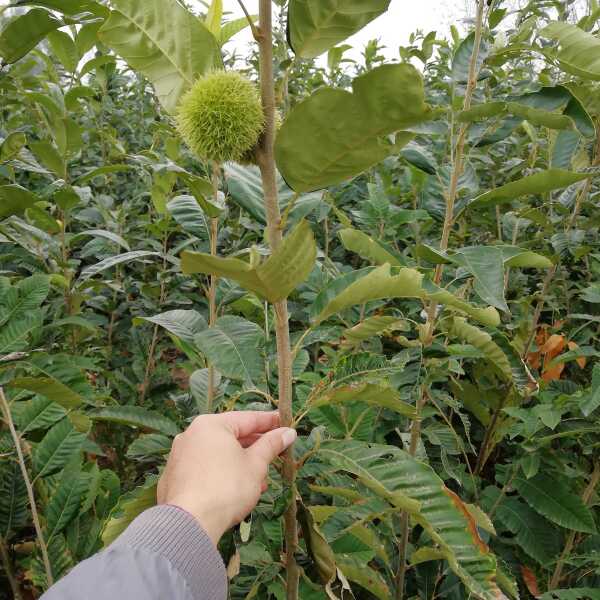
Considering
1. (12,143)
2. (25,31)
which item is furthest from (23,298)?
(25,31)

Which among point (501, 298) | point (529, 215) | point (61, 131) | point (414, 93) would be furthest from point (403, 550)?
Answer: point (61, 131)

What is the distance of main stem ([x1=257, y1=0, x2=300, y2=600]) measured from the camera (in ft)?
2.64

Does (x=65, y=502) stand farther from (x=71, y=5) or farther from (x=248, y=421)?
(x=71, y=5)

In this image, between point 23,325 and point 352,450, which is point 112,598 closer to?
point 352,450

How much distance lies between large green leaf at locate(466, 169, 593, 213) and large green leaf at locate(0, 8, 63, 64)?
1032 mm

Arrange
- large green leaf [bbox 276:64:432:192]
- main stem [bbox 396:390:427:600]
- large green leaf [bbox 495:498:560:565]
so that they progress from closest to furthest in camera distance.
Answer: large green leaf [bbox 276:64:432:192]
main stem [bbox 396:390:427:600]
large green leaf [bbox 495:498:560:565]

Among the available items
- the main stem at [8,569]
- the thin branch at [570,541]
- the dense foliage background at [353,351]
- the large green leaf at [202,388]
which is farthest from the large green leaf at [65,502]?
the thin branch at [570,541]

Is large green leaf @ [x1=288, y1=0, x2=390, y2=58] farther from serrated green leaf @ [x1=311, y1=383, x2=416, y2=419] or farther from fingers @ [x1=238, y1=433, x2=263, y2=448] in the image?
fingers @ [x1=238, y1=433, x2=263, y2=448]

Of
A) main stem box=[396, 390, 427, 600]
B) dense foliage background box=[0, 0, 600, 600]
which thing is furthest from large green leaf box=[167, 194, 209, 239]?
main stem box=[396, 390, 427, 600]

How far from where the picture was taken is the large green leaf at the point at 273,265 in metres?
0.71

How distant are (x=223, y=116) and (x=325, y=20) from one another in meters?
0.20

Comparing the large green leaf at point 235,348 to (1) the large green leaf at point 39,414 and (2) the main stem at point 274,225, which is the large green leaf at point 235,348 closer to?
(2) the main stem at point 274,225

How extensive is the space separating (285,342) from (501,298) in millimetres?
423

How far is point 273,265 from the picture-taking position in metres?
0.74
